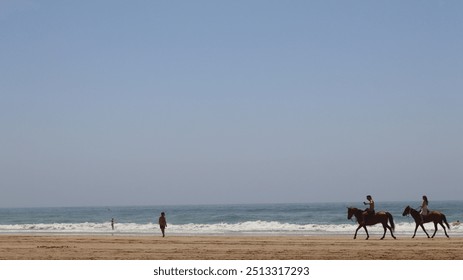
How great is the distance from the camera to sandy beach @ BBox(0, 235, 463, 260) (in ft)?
60.8

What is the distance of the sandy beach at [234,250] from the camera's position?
18547mm

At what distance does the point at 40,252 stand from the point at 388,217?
46.2 feet

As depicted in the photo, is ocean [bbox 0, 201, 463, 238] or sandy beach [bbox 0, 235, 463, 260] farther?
ocean [bbox 0, 201, 463, 238]

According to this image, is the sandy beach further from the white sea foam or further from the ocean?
the white sea foam

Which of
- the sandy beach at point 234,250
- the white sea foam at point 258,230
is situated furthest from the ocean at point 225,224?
the sandy beach at point 234,250

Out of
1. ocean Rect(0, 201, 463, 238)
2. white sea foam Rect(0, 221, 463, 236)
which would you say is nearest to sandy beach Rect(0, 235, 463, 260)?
ocean Rect(0, 201, 463, 238)

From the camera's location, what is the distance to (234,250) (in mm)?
20438

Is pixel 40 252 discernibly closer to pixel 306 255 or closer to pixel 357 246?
pixel 306 255

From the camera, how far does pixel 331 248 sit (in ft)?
69.2

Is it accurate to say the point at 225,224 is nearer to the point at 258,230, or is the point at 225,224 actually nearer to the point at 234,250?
the point at 258,230

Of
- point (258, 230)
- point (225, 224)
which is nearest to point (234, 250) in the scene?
point (258, 230)

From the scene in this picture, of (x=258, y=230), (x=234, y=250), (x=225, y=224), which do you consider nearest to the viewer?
(x=234, y=250)
